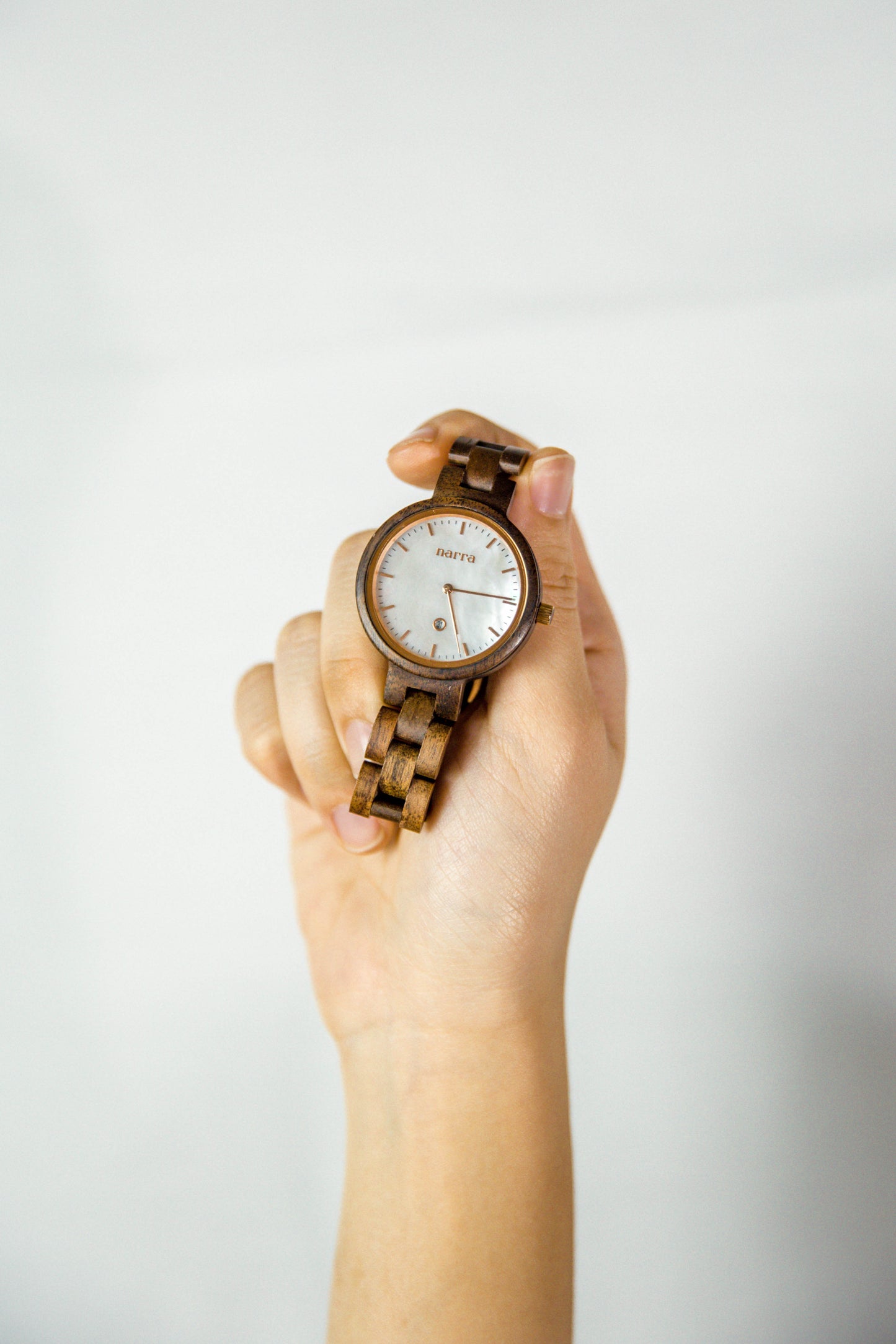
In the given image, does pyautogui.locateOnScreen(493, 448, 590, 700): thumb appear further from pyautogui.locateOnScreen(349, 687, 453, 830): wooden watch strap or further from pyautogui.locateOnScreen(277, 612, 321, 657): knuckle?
pyautogui.locateOnScreen(277, 612, 321, 657): knuckle

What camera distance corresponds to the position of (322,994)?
220 cm

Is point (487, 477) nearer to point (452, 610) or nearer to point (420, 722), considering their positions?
point (452, 610)

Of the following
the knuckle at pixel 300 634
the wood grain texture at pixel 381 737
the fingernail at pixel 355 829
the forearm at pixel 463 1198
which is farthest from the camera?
the knuckle at pixel 300 634

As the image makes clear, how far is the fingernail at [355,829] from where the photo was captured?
1.93m

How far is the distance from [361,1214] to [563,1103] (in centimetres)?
49

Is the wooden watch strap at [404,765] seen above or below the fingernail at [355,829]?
above

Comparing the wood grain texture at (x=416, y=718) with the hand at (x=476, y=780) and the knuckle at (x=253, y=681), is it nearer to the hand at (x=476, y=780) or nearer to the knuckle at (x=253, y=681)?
the hand at (x=476, y=780)

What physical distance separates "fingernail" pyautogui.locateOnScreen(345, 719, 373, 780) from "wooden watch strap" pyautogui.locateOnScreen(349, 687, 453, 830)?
0.26 ft

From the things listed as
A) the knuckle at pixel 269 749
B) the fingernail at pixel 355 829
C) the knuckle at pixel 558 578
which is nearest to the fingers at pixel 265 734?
the knuckle at pixel 269 749

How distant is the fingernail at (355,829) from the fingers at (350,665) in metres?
0.09

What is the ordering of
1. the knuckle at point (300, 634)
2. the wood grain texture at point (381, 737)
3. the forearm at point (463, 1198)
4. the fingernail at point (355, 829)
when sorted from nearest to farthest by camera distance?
the forearm at point (463, 1198), the wood grain texture at point (381, 737), the fingernail at point (355, 829), the knuckle at point (300, 634)

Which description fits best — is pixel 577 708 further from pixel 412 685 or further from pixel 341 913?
pixel 341 913

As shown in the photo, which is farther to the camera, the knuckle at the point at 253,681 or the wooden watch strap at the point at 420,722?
the knuckle at the point at 253,681

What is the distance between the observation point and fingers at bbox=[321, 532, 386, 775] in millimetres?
1863
